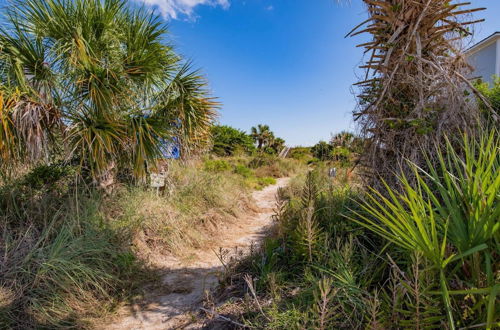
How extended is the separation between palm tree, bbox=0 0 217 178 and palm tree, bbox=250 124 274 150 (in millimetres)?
23181

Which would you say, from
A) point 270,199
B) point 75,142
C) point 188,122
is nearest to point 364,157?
point 188,122

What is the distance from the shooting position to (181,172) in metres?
6.91

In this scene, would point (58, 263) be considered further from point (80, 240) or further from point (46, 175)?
point (46, 175)

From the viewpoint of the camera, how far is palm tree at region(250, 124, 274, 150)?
27.6m

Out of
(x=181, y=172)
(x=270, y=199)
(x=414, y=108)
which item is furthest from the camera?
(x=270, y=199)

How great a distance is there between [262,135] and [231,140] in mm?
7295

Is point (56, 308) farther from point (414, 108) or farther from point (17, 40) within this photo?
point (414, 108)

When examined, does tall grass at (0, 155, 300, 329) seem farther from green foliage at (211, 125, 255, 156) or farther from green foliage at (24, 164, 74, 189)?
green foliage at (211, 125, 255, 156)

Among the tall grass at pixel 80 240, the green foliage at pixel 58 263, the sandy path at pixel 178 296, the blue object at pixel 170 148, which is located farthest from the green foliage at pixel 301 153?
the green foliage at pixel 58 263

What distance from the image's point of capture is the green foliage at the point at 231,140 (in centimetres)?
1938

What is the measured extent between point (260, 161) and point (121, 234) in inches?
467

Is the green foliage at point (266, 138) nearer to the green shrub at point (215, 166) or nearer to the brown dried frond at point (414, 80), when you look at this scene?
the green shrub at point (215, 166)

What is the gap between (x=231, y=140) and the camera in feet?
69.3

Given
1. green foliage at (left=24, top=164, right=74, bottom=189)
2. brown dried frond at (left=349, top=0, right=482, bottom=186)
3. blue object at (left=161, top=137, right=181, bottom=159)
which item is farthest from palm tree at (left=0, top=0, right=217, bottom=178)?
brown dried frond at (left=349, top=0, right=482, bottom=186)
